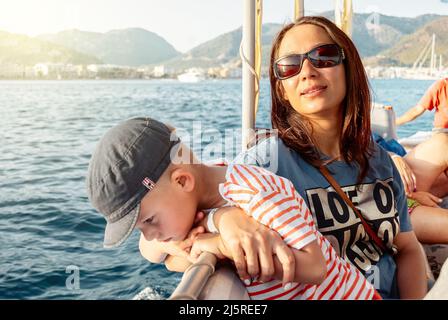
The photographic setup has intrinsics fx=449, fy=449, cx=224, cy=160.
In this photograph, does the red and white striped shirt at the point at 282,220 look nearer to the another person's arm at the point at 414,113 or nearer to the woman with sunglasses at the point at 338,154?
the woman with sunglasses at the point at 338,154

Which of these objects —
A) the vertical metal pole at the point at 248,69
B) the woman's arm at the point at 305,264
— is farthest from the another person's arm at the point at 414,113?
the woman's arm at the point at 305,264

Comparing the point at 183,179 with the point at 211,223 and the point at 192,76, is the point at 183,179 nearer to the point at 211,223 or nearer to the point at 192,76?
the point at 211,223

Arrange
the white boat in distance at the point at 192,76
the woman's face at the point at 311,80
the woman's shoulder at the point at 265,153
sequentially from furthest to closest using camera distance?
the white boat in distance at the point at 192,76 → the woman's face at the point at 311,80 → the woman's shoulder at the point at 265,153

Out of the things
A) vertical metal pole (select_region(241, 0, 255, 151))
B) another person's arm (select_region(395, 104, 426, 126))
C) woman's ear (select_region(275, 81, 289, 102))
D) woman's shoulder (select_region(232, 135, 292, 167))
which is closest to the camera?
woman's shoulder (select_region(232, 135, 292, 167))

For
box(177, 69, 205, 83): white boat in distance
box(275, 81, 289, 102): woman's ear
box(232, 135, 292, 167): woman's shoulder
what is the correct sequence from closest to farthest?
box(232, 135, 292, 167): woman's shoulder → box(275, 81, 289, 102): woman's ear → box(177, 69, 205, 83): white boat in distance

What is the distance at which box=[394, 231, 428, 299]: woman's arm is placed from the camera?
4.75ft

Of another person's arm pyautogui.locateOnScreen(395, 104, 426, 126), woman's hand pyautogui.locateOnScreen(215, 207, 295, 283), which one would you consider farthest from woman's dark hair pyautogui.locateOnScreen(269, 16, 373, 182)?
another person's arm pyautogui.locateOnScreen(395, 104, 426, 126)

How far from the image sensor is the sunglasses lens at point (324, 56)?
4.56 feet

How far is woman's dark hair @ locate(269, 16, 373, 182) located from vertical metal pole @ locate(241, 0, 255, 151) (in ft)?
2.39

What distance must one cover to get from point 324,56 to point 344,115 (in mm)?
238

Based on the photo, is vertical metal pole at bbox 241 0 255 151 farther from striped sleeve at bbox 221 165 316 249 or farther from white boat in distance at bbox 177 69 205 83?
white boat in distance at bbox 177 69 205 83

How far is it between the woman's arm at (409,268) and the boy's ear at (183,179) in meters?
0.83
